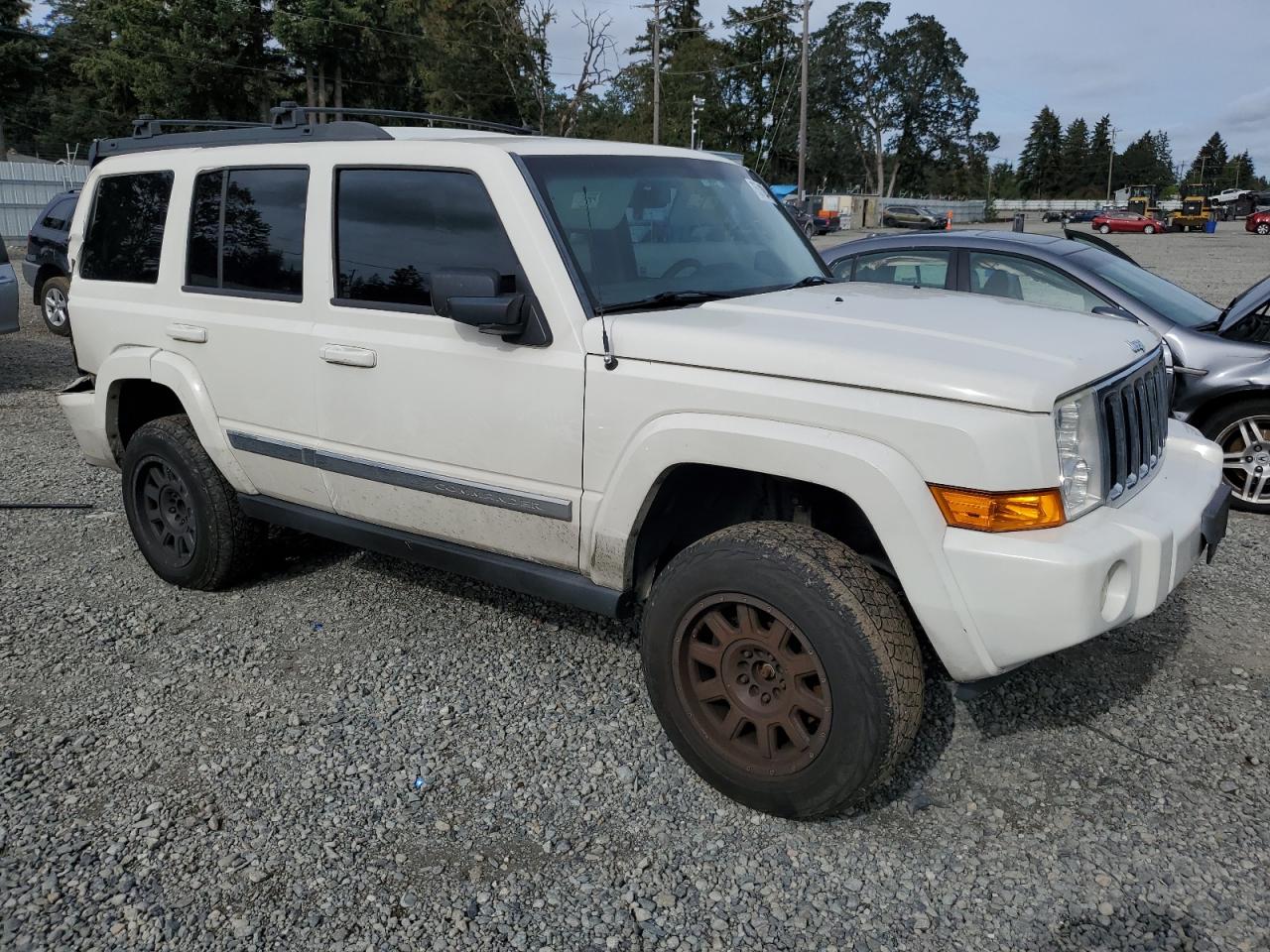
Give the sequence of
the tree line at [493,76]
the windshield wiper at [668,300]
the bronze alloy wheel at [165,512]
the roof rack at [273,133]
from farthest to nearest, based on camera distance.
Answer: the tree line at [493,76], the bronze alloy wheel at [165,512], the roof rack at [273,133], the windshield wiper at [668,300]

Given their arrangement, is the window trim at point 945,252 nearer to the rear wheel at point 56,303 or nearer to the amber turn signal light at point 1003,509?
the amber turn signal light at point 1003,509

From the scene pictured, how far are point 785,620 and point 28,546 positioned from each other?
4.53 metres

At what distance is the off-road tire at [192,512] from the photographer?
4.63 m

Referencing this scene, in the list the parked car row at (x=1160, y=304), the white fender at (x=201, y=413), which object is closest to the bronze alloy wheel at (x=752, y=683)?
the white fender at (x=201, y=413)

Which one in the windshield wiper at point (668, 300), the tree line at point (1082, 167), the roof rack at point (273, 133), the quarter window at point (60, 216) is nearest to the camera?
the windshield wiper at point (668, 300)

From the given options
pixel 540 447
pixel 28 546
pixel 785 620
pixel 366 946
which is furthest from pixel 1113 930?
pixel 28 546

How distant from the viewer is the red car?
5278 cm

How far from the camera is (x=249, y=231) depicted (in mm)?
4258

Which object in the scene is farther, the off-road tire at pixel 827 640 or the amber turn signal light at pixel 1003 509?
the off-road tire at pixel 827 640

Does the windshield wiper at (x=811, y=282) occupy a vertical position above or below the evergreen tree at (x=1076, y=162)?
below

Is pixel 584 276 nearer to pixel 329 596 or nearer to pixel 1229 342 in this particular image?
pixel 329 596

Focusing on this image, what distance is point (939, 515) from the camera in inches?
108

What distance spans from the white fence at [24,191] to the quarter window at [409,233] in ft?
98.2

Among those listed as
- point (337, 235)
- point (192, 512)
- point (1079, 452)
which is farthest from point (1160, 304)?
point (192, 512)
